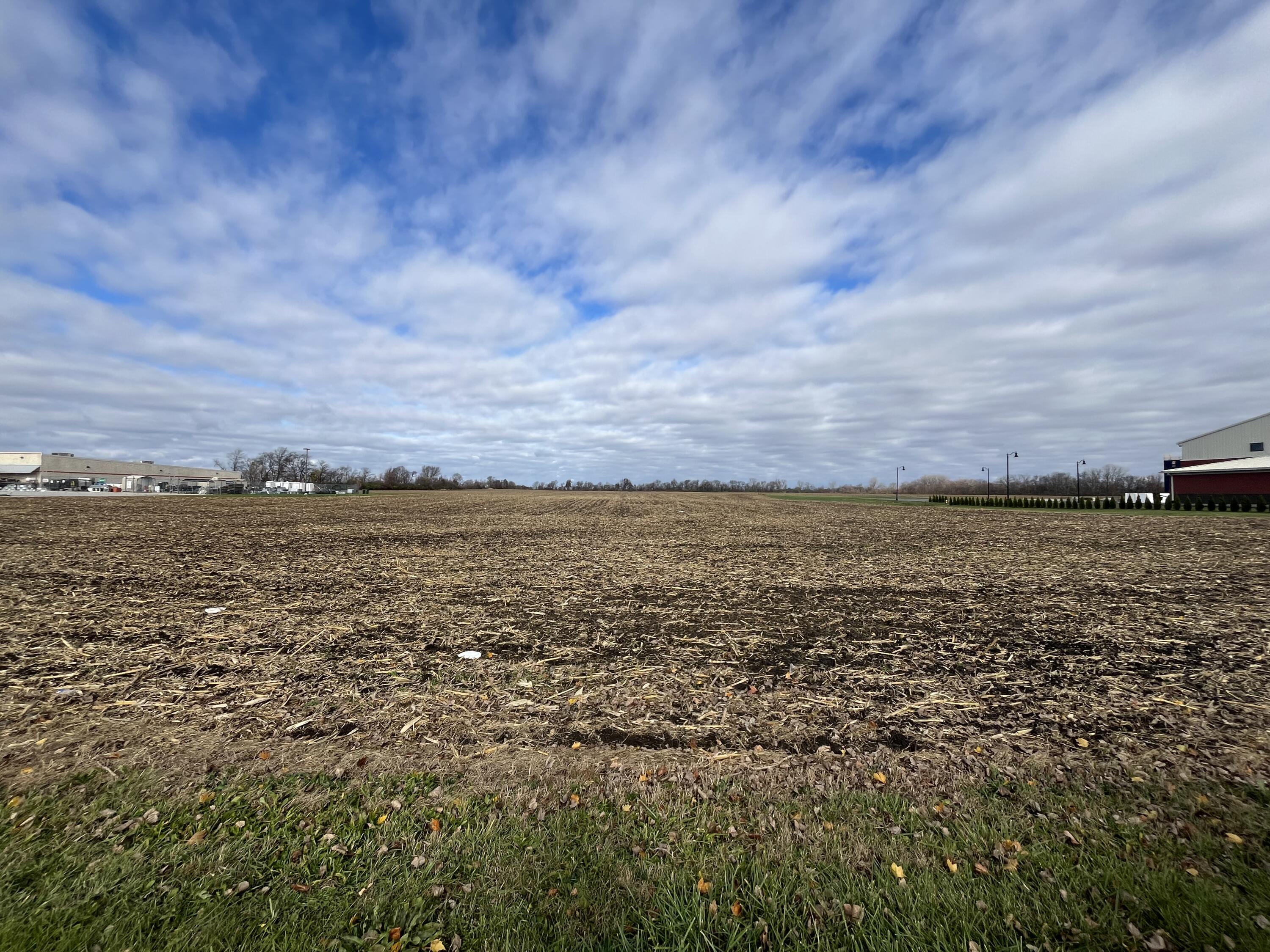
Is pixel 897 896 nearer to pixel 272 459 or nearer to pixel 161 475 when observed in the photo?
pixel 272 459

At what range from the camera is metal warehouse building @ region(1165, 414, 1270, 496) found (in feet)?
152

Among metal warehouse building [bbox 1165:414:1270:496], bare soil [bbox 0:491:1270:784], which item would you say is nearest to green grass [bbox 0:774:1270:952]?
bare soil [bbox 0:491:1270:784]

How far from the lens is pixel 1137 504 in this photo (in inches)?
1855

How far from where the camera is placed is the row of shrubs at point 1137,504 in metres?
39.7

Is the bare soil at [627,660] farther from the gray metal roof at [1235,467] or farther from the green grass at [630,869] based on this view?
the gray metal roof at [1235,467]

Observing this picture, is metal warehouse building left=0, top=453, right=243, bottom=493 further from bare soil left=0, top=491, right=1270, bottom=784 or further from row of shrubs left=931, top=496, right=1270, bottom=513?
row of shrubs left=931, top=496, right=1270, bottom=513

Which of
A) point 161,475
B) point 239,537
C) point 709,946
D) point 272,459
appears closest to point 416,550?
point 239,537

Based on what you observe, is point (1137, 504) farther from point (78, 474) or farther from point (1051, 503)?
point (78, 474)

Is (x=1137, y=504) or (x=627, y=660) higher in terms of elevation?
(x=1137, y=504)

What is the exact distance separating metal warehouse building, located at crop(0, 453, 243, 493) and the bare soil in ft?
372

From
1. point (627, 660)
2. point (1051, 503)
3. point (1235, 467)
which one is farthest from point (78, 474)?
point (1235, 467)

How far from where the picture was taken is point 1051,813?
3.57 metres

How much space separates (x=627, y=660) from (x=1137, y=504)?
60067mm

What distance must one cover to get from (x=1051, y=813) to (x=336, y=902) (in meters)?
4.47
